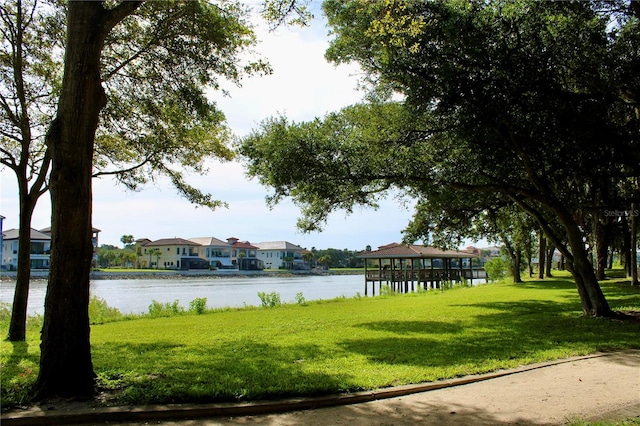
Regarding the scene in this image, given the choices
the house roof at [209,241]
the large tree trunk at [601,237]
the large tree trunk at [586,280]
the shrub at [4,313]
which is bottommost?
the shrub at [4,313]

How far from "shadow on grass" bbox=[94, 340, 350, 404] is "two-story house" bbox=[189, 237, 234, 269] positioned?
283 feet

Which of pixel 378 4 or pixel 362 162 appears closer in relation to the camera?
pixel 378 4

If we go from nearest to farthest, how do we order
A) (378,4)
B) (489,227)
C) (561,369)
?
(561,369), (378,4), (489,227)

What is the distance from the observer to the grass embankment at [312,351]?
5.77 metres

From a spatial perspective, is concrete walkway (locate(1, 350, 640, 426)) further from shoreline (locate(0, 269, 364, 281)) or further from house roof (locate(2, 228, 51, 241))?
house roof (locate(2, 228, 51, 241))

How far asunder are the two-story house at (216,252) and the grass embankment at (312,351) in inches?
3212

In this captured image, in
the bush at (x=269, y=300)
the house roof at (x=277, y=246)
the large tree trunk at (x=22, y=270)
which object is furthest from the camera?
the house roof at (x=277, y=246)

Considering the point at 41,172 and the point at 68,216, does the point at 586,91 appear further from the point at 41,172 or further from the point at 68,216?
the point at 41,172

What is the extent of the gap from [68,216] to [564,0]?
10597 millimetres

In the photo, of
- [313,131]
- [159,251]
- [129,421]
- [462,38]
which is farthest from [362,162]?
[159,251]

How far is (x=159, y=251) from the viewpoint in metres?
90.3

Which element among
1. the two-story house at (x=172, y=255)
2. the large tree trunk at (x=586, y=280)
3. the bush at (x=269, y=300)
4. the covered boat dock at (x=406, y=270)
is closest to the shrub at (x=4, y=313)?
the bush at (x=269, y=300)

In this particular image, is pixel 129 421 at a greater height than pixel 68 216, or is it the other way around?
pixel 68 216

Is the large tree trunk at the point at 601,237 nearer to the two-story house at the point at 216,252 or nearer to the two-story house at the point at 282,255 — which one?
the two-story house at the point at 216,252
